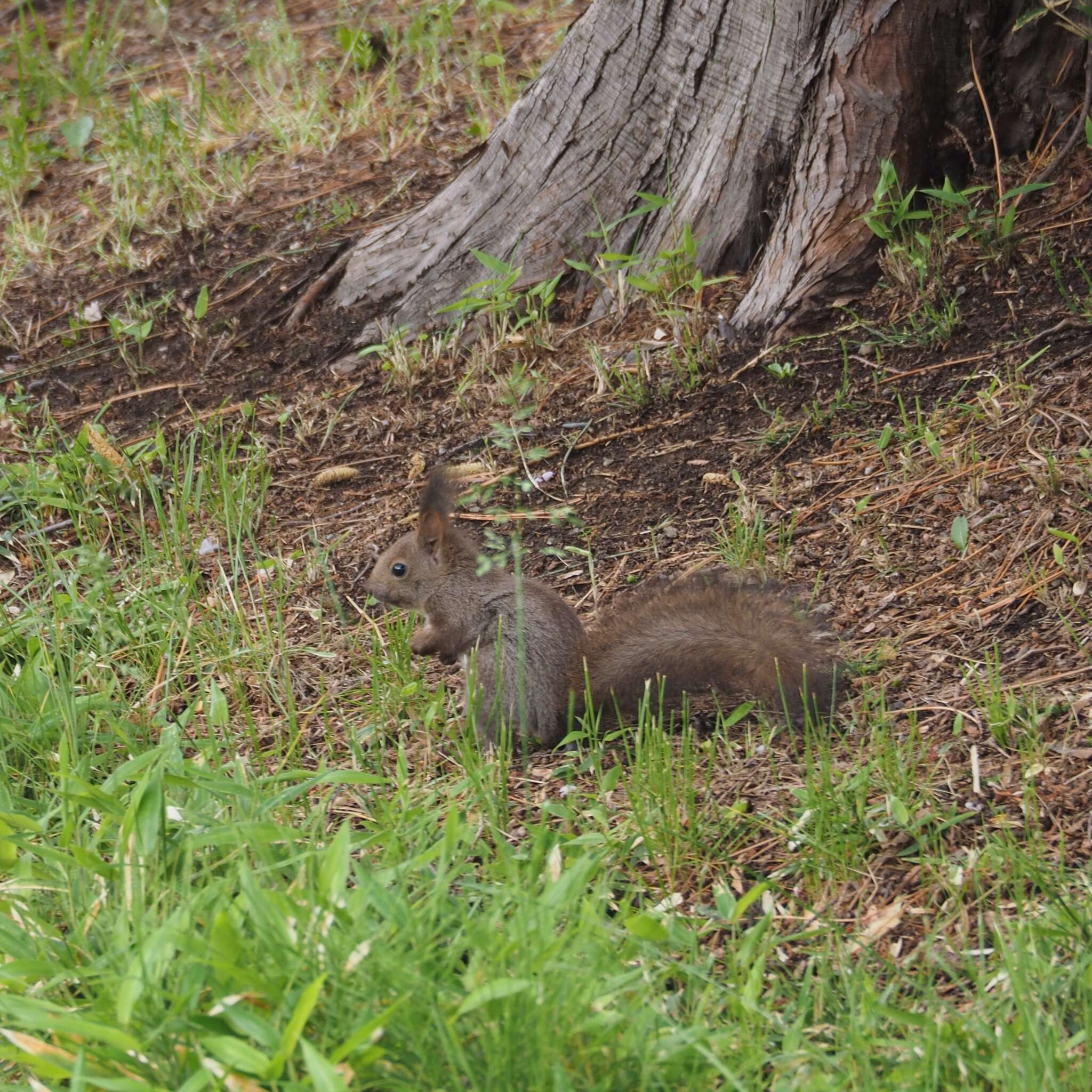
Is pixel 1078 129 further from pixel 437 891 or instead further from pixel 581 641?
pixel 437 891

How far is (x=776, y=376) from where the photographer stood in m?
3.92

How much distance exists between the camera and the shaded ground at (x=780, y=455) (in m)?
2.73

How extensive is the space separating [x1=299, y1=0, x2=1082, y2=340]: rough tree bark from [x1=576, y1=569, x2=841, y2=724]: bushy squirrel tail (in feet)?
4.52

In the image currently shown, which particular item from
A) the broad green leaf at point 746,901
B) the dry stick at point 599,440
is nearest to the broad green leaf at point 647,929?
the broad green leaf at point 746,901

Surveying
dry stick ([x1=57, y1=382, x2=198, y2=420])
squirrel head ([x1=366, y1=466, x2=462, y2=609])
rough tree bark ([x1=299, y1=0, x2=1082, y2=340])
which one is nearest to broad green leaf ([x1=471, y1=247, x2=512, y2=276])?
rough tree bark ([x1=299, y1=0, x2=1082, y2=340])

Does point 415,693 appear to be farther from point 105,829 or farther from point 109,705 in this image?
point 105,829

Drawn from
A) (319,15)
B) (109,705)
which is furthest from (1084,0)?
(319,15)

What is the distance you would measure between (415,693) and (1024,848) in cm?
138

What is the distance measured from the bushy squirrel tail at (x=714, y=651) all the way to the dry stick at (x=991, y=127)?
164cm


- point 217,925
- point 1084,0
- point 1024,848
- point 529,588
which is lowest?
point 1024,848

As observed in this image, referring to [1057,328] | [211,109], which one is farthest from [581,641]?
[211,109]

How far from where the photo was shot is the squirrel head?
3.46 metres

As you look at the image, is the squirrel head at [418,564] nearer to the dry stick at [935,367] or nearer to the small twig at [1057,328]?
the dry stick at [935,367]

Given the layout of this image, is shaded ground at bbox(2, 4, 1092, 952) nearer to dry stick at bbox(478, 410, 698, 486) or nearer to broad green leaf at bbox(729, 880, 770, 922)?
dry stick at bbox(478, 410, 698, 486)
